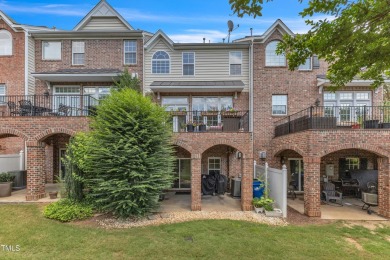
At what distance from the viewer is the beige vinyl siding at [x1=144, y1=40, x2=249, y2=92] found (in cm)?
1416

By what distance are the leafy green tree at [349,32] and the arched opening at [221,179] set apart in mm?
5904

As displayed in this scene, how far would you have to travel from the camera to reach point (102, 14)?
47.2ft

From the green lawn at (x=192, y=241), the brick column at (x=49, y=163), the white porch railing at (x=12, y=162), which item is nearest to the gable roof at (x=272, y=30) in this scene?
the green lawn at (x=192, y=241)

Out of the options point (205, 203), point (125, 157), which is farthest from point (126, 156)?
point (205, 203)

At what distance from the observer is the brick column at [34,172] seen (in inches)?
401

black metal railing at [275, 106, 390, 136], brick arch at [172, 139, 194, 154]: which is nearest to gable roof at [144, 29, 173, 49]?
brick arch at [172, 139, 194, 154]

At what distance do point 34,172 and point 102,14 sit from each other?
1033 cm

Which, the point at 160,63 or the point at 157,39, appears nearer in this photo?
the point at 157,39

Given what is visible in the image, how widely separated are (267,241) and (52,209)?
781cm

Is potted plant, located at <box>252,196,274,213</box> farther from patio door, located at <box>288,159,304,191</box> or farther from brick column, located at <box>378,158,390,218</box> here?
patio door, located at <box>288,159,304,191</box>

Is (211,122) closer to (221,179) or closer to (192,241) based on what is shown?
(221,179)

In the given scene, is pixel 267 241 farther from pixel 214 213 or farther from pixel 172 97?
pixel 172 97

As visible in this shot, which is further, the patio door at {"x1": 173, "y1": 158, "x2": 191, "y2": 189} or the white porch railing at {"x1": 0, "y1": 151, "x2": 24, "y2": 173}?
the patio door at {"x1": 173, "y1": 158, "x2": 191, "y2": 189}

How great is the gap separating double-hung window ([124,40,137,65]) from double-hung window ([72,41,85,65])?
272 centimetres
